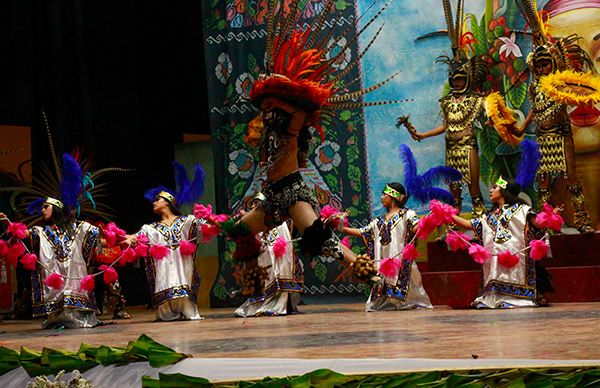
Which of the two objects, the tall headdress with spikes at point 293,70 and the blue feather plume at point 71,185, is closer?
the tall headdress with spikes at point 293,70

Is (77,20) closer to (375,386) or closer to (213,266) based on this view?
(213,266)

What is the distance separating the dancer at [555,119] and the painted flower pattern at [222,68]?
3.67m

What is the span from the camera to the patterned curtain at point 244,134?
1014cm

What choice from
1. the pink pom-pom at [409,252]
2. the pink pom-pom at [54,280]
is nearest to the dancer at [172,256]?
the pink pom-pom at [54,280]

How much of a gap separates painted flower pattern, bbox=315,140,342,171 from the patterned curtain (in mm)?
10

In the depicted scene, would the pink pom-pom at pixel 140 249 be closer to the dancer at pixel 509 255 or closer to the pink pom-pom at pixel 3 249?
the pink pom-pom at pixel 3 249

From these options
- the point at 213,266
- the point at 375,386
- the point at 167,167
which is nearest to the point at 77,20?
the point at 167,167

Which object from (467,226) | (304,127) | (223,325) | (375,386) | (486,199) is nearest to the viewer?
(375,386)

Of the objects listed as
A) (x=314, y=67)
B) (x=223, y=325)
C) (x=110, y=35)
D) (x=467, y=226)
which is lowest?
(x=223, y=325)

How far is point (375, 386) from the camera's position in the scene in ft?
10.3

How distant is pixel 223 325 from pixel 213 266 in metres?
4.99

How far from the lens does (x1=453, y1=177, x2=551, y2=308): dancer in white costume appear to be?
7492mm

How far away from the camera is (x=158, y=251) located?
8250 mm

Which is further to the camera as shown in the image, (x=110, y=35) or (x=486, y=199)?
(x=110, y=35)
